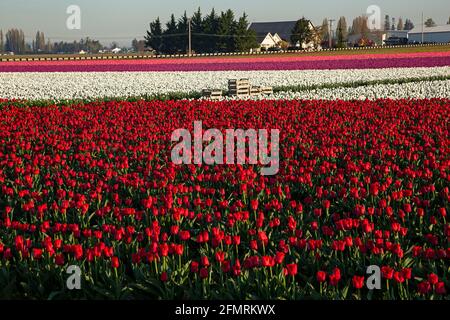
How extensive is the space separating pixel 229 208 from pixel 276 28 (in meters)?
131

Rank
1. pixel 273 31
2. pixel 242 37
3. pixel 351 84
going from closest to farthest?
pixel 351 84
pixel 242 37
pixel 273 31

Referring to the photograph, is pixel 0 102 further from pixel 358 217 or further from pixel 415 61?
pixel 415 61

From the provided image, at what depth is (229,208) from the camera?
6.83m

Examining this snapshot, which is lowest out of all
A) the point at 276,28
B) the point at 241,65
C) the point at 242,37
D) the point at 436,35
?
the point at 241,65

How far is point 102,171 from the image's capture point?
9.22 m

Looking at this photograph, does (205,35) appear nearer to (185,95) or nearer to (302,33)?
(302,33)

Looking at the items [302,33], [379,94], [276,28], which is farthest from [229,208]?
[276,28]

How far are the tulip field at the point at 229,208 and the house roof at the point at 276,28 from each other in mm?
117735

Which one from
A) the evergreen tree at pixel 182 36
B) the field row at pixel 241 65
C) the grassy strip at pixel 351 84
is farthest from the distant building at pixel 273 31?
the grassy strip at pixel 351 84

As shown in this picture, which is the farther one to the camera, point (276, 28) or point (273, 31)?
point (276, 28)

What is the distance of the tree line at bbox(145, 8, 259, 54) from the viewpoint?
8450cm

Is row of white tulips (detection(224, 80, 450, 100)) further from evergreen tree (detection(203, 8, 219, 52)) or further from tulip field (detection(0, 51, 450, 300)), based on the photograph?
evergreen tree (detection(203, 8, 219, 52))

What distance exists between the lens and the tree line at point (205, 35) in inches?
3327

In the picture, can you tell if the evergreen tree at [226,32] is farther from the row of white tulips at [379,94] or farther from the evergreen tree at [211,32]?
the row of white tulips at [379,94]
